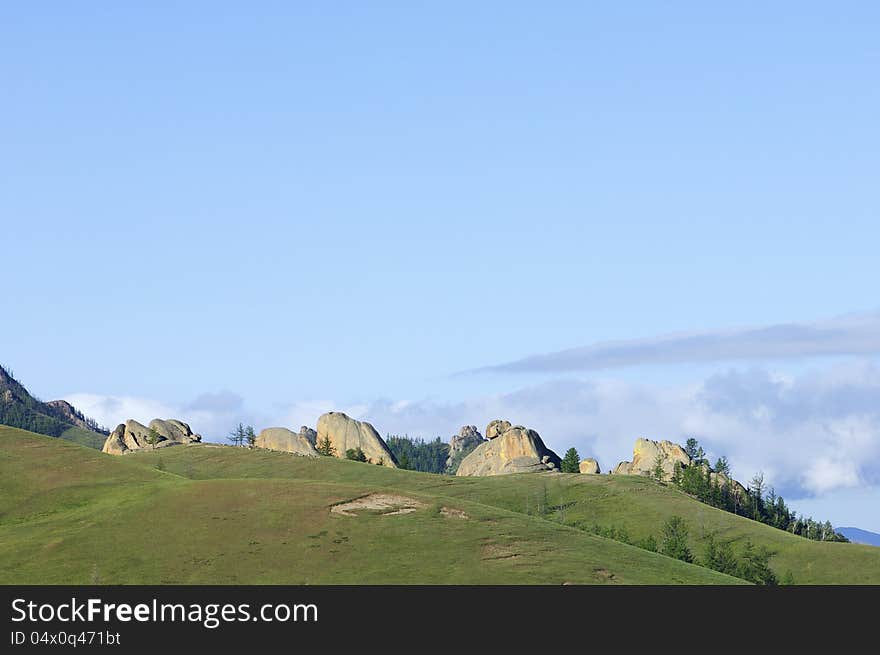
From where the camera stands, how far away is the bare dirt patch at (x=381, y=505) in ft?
485

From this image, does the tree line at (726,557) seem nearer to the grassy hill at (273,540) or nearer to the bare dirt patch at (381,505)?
the grassy hill at (273,540)

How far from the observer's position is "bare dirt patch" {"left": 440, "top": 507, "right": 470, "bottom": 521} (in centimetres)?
14862

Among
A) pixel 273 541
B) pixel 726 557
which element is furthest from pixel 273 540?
pixel 726 557

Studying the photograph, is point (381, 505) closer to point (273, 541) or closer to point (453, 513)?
point (453, 513)

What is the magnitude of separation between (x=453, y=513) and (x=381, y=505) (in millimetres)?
8441

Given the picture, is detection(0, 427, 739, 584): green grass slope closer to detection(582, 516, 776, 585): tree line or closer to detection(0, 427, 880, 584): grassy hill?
detection(0, 427, 880, 584): grassy hill

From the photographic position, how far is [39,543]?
13525cm

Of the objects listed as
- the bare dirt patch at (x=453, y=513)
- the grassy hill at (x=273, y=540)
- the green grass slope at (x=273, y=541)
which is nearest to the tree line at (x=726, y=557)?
the grassy hill at (x=273, y=540)

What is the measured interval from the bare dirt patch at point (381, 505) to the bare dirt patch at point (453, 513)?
2.83m

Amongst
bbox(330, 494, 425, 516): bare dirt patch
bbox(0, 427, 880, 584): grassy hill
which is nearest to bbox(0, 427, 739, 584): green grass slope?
bbox(0, 427, 880, 584): grassy hill

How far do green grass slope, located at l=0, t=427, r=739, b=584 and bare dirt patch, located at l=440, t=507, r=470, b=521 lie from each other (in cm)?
51

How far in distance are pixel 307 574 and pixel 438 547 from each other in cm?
1583
